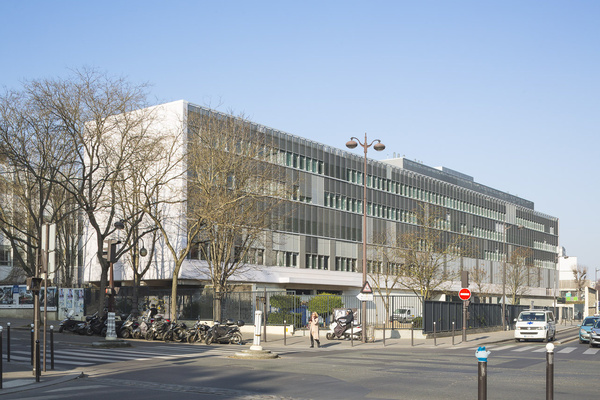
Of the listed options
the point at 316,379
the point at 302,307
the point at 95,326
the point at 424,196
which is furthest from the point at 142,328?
the point at 424,196

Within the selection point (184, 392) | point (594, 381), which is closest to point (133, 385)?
point (184, 392)

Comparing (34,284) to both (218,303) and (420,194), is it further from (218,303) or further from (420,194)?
(420,194)

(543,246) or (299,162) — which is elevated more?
(299,162)

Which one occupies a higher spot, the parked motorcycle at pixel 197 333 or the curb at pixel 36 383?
the curb at pixel 36 383

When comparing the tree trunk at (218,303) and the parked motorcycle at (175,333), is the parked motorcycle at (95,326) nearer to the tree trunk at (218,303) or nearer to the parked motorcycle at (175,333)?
the parked motorcycle at (175,333)

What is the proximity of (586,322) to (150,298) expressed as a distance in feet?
92.7

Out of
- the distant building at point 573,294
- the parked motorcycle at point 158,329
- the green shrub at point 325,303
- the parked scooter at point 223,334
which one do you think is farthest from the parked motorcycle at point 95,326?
the distant building at point 573,294

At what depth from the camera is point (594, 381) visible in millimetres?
16766

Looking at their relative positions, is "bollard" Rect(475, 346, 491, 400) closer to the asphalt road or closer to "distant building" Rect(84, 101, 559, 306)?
the asphalt road

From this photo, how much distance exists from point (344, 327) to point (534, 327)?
10.5 metres

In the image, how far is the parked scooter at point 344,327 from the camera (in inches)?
1458

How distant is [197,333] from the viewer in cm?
3127

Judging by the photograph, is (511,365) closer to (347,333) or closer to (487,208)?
(347,333)

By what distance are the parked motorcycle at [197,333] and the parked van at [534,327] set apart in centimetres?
1758
